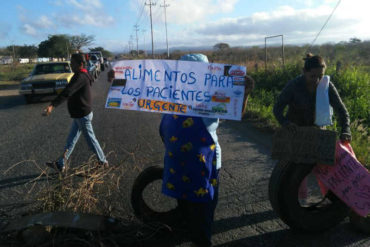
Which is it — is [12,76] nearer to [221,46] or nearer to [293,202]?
[293,202]

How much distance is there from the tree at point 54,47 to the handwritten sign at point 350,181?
43.9 meters

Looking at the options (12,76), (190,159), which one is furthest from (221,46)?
(190,159)

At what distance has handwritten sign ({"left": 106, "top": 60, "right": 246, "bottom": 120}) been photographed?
252 cm

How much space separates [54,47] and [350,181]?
45473mm

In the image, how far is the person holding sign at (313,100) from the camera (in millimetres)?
2873

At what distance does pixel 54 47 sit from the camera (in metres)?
41.9

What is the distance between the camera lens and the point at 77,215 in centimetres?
273

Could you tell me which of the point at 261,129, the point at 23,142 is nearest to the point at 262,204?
the point at 261,129

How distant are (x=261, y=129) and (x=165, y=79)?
4.72 metres

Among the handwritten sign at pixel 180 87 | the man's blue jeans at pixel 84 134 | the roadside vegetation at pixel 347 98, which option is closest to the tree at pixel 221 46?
the roadside vegetation at pixel 347 98

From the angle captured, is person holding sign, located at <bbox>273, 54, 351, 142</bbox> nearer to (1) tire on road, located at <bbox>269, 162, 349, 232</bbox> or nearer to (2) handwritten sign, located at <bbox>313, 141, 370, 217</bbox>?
(2) handwritten sign, located at <bbox>313, 141, 370, 217</bbox>

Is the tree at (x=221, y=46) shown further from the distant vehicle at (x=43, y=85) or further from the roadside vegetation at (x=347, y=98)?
the distant vehicle at (x=43, y=85)

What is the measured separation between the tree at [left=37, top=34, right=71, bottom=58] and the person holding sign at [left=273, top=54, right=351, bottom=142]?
43.3 metres

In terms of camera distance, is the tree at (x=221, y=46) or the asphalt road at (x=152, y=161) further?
the tree at (x=221, y=46)
